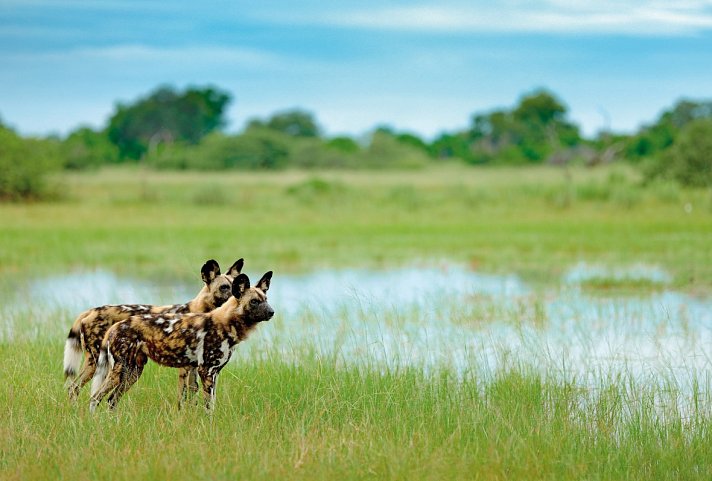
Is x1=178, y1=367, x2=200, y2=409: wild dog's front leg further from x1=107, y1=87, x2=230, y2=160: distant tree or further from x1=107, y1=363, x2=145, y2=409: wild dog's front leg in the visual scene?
x1=107, y1=87, x2=230, y2=160: distant tree

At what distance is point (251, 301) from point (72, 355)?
5.76ft

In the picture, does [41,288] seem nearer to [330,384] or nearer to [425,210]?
[330,384]

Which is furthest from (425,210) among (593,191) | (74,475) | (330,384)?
(74,475)

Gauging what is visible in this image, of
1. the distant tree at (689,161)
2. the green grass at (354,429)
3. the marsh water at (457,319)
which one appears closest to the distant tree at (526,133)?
the distant tree at (689,161)

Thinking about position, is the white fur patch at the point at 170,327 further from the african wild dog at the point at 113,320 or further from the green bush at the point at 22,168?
the green bush at the point at 22,168

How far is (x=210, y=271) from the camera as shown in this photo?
7352 millimetres

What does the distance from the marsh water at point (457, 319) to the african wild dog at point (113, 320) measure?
1652 millimetres

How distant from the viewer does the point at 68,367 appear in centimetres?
761

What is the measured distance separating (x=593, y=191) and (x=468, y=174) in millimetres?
26886

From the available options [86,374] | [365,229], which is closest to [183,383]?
[86,374]

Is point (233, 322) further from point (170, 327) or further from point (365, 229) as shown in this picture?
point (365, 229)

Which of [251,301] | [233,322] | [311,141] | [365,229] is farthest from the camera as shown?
[311,141]

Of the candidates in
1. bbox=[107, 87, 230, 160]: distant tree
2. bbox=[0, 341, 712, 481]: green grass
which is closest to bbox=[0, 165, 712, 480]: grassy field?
bbox=[0, 341, 712, 481]: green grass

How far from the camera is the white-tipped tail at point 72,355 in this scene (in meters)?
7.58
